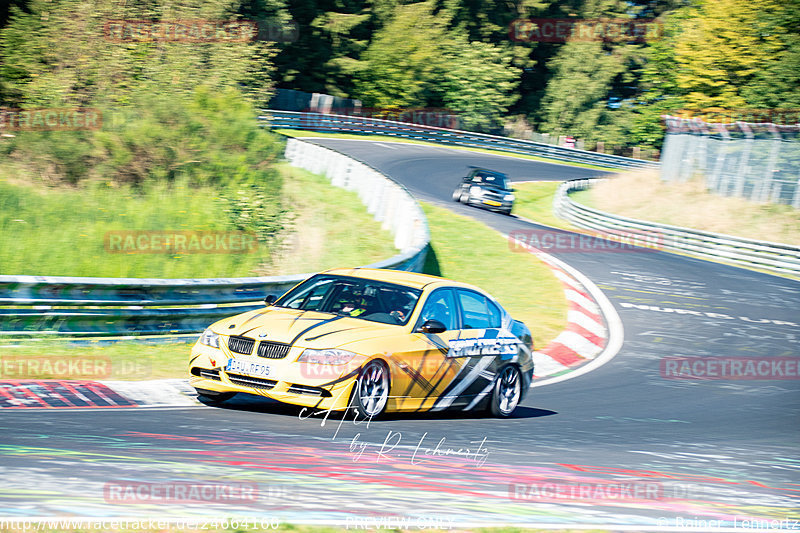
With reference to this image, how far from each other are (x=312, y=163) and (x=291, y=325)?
21123mm

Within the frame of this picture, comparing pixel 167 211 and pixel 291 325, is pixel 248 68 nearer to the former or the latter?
pixel 167 211

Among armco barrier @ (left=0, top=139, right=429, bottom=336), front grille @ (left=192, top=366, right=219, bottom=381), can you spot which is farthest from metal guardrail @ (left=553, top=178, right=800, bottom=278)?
front grille @ (left=192, top=366, right=219, bottom=381)

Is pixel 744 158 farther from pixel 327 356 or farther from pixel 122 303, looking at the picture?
pixel 327 356

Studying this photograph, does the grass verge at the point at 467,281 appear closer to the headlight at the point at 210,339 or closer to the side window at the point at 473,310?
the headlight at the point at 210,339

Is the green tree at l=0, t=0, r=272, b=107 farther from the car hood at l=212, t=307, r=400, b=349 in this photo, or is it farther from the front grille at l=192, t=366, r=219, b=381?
the front grille at l=192, t=366, r=219, b=381

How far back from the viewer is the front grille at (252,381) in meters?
7.61

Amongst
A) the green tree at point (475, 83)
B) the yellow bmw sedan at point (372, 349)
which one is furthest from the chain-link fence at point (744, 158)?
the green tree at point (475, 83)

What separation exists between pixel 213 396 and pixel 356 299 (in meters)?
1.66

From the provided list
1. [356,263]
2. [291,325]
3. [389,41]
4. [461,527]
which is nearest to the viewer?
[461,527]

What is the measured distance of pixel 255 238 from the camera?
18.6 m

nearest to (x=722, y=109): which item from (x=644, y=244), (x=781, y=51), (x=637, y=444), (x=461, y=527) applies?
(x=781, y=51)

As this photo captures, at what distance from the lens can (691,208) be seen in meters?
35.5

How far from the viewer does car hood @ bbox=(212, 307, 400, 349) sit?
7.73 meters

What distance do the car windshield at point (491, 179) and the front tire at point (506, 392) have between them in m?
23.1
